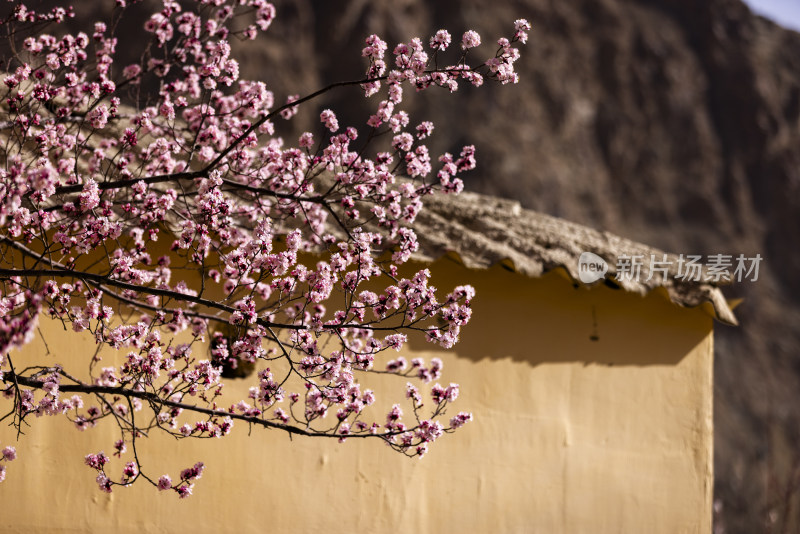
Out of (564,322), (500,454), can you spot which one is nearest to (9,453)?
(500,454)

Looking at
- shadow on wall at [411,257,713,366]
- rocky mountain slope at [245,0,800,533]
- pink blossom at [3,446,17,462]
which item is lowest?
pink blossom at [3,446,17,462]

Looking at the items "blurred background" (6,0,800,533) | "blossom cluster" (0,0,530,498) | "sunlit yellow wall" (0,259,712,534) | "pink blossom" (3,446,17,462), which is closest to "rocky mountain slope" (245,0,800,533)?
"blurred background" (6,0,800,533)

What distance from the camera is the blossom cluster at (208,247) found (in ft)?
12.4

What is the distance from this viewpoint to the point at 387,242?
4.72 m

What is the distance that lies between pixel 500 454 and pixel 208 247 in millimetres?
2251

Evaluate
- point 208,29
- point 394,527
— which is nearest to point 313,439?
point 394,527

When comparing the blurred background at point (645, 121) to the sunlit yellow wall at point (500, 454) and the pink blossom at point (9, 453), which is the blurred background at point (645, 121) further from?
the pink blossom at point (9, 453)

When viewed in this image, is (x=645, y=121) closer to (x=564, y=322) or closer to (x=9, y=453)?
(x=564, y=322)

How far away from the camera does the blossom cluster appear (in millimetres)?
3770

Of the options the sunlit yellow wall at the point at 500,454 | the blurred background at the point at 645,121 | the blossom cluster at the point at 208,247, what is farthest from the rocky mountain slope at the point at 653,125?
the blossom cluster at the point at 208,247

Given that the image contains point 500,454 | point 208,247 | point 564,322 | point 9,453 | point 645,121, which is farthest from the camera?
point 645,121

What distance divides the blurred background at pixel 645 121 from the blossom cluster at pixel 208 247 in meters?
14.8

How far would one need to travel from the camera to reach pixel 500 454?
533 cm

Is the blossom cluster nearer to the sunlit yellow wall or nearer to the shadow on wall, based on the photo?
the sunlit yellow wall
